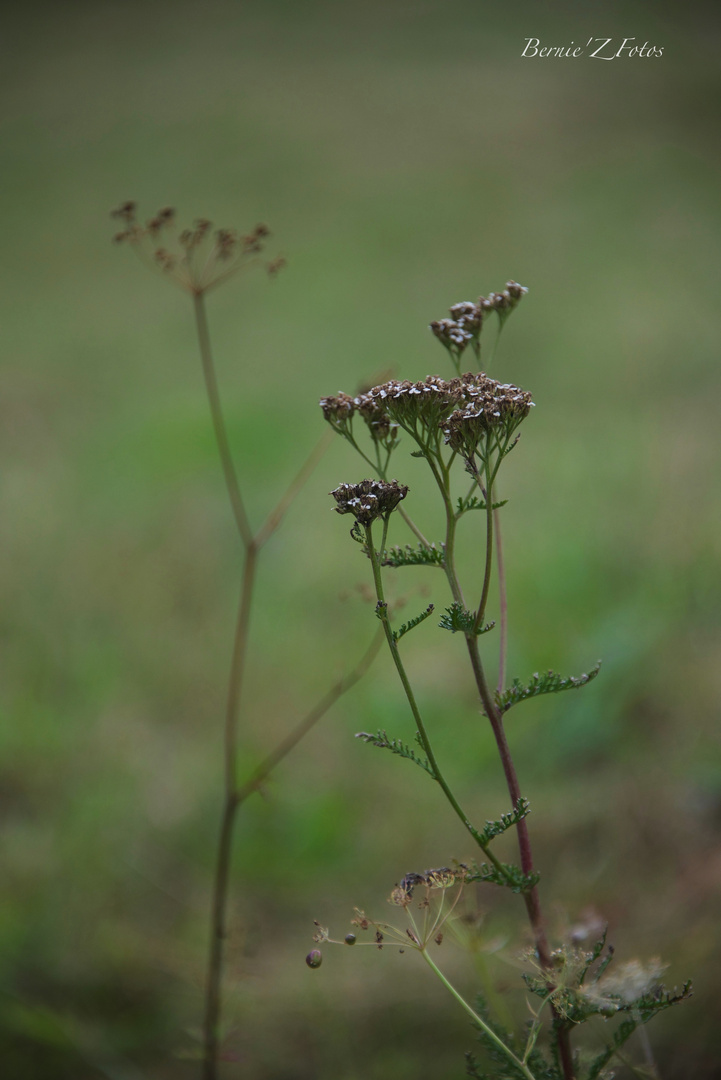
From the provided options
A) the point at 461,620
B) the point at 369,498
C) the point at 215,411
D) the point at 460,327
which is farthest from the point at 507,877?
the point at 215,411

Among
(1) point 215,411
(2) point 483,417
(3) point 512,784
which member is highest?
(1) point 215,411

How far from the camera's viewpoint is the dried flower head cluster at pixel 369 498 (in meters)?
1.05

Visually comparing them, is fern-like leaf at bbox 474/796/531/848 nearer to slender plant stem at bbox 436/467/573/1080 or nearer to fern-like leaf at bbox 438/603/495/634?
slender plant stem at bbox 436/467/573/1080

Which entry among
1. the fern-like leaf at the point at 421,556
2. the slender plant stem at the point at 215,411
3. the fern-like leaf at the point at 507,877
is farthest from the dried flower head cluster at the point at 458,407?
the fern-like leaf at the point at 507,877

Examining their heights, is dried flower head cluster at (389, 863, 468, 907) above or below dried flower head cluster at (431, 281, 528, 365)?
below

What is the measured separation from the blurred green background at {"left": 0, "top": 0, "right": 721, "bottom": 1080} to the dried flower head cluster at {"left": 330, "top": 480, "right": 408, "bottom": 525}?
58 cm

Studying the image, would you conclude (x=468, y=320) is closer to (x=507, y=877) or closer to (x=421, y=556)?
(x=421, y=556)

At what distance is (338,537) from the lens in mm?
4848

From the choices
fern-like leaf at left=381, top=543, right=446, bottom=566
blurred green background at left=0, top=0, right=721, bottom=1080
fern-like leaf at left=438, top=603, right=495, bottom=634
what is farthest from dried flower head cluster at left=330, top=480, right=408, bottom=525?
blurred green background at left=0, top=0, right=721, bottom=1080

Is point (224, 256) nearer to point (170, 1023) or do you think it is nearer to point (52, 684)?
point (170, 1023)

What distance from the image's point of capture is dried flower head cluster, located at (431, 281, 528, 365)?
129cm

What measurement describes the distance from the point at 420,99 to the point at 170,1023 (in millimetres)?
12679

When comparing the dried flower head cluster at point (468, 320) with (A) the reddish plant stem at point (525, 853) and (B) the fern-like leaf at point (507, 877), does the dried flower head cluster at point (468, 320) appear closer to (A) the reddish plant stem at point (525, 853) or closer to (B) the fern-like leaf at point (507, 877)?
(A) the reddish plant stem at point (525, 853)

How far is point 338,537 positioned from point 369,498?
380 cm
